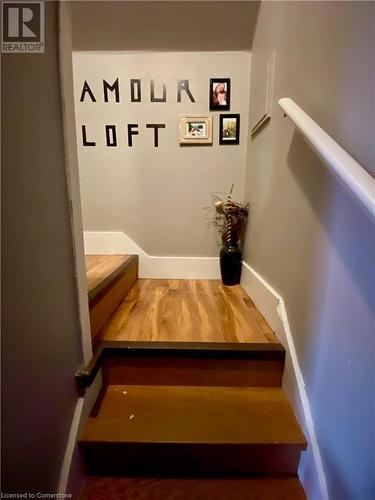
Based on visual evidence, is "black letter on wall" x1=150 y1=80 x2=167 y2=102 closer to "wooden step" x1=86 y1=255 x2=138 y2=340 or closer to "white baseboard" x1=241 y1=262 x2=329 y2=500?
"wooden step" x1=86 y1=255 x2=138 y2=340

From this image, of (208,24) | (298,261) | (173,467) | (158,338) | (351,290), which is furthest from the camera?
(208,24)

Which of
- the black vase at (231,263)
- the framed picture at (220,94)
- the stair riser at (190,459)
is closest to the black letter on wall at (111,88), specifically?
the framed picture at (220,94)

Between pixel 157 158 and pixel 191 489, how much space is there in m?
1.92

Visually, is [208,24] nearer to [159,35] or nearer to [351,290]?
[159,35]

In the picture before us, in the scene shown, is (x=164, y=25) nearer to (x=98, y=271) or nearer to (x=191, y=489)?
(x=98, y=271)

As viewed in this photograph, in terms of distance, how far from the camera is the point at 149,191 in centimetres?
199

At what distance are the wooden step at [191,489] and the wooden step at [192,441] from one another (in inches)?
0.8

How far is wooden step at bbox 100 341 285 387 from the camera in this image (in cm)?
94

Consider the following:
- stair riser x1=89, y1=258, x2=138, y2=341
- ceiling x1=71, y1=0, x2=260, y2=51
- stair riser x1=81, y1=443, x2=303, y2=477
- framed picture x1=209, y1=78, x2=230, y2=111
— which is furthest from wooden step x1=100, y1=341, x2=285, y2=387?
ceiling x1=71, y1=0, x2=260, y2=51

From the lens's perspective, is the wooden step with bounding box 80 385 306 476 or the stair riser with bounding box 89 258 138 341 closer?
the wooden step with bounding box 80 385 306 476

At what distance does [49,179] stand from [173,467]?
0.95 meters

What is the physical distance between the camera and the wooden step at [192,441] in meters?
0.74

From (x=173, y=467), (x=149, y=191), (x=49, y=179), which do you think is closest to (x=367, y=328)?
(x=173, y=467)

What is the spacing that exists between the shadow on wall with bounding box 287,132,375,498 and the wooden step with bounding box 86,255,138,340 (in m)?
0.81
